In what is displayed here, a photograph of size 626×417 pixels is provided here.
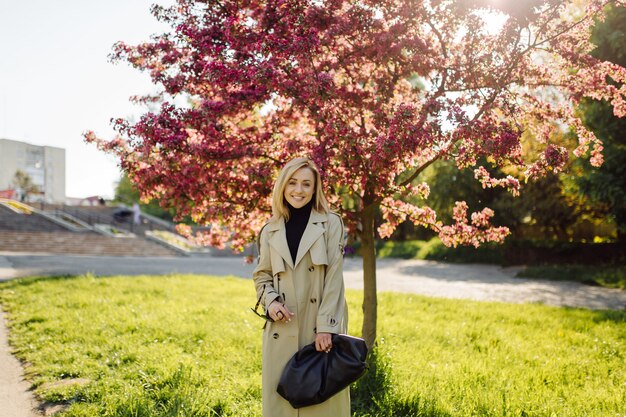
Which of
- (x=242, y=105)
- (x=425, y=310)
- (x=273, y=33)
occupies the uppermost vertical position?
(x=273, y=33)

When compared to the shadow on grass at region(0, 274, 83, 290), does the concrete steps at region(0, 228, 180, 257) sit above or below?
above

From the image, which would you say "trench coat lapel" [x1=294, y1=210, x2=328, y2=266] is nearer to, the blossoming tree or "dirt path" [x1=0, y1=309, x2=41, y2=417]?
the blossoming tree

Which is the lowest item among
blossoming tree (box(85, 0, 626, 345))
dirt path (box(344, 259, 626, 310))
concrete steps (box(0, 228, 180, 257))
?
dirt path (box(344, 259, 626, 310))

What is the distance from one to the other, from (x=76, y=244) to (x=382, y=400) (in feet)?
80.6

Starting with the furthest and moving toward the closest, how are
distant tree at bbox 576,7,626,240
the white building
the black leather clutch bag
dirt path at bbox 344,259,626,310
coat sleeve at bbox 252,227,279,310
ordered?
the white building < distant tree at bbox 576,7,626,240 < dirt path at bbox 344,259,626,310 < coat sleeve at bbox 252,227,279,310 < the black leather clutch bag

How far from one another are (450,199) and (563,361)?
1786cm

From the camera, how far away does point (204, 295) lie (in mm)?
10773

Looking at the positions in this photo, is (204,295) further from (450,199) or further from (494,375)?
(450,199)

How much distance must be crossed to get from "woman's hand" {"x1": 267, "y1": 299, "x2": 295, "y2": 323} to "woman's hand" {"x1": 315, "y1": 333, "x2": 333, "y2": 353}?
209 millimetres

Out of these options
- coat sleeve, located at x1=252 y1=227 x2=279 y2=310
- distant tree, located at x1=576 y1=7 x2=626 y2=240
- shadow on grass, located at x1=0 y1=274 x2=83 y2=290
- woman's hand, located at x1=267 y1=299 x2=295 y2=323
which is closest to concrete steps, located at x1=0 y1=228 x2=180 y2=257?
shadow on grass, located at x1=0 y1=274 x2=83 y2=290

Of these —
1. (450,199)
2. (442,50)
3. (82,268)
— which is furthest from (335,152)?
(450,199)

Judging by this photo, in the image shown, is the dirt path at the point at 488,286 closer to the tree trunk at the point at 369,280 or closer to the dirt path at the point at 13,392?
the tree trunk at the point at 369,280

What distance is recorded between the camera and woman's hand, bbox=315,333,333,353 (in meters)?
2.89

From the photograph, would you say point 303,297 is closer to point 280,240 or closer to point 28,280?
point 280,240
